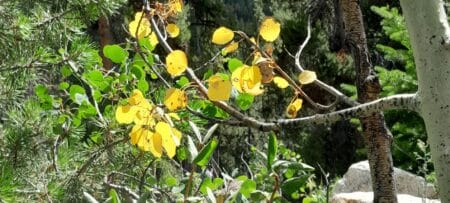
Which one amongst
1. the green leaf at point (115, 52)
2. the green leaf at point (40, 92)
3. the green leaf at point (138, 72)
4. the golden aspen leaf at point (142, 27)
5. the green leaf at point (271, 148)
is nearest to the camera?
the green leaf at point (271, 148)

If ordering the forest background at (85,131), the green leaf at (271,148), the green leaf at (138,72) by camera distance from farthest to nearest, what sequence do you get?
1. the green leaf at (138,72)
2. the forest background at (85,131)
3. the green leaf at (271,148)

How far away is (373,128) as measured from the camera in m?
1.20

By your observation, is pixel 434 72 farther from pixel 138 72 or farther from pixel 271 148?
pixel 138 72

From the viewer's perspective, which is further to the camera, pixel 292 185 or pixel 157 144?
pixel 292 185

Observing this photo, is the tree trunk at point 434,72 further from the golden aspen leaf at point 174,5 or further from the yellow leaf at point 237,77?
the golden aspen leaf at point 174,5

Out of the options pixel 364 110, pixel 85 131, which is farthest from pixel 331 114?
pixel 85 131

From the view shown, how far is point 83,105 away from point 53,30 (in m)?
0.62

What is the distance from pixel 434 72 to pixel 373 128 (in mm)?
587

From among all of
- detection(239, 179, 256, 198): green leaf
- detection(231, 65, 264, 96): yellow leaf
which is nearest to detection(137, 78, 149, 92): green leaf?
detection(239, 179, 256, 198): green leaf

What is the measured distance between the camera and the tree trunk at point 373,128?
44.0 inches

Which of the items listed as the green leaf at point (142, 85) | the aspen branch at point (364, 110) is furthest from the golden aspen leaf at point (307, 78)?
the green leaf at point (142, 85)

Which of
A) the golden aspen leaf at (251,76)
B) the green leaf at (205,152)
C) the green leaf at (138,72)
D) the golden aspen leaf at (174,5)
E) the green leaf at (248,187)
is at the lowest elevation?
the green leaf at (138,72)

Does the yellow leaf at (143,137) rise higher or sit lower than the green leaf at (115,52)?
higher

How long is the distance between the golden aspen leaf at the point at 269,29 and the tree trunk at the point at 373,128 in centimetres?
48
